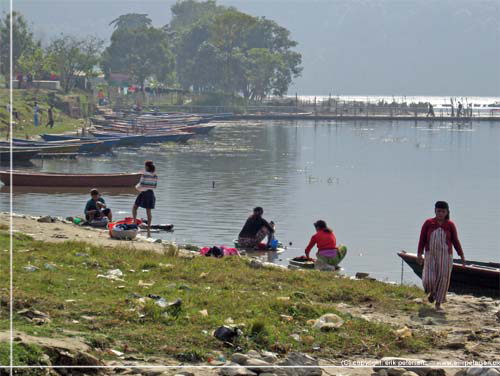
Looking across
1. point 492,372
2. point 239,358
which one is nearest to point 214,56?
point 239,358

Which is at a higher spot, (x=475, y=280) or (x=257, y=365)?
(x=257, y=365)

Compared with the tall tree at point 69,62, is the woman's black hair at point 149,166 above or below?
below

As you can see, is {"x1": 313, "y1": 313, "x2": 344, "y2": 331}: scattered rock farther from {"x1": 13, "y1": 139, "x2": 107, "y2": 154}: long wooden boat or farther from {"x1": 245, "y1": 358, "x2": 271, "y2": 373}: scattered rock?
{"x1": 13, "y1": 139, "x2": 107, "y2": 154}: long wooden boat

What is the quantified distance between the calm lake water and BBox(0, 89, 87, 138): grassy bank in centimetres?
626

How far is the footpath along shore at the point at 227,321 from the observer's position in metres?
8.91

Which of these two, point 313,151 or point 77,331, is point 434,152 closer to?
point 313,151

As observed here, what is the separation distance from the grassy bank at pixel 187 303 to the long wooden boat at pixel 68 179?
1823 cm

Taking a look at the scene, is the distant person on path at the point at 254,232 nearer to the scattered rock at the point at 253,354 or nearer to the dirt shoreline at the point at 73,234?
the dirt shoreline at the point at 73,234

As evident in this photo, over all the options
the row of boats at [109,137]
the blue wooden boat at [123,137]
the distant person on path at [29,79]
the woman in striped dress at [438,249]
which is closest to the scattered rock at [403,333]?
the woman in striped dress at [438,249]

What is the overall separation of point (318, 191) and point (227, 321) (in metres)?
28.1

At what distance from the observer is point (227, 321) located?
1020 cm

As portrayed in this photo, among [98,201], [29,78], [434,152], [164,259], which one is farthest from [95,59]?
[164,259]

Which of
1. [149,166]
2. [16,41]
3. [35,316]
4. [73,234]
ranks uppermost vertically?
[16,41]

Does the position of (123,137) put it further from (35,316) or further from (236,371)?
(236,371)
